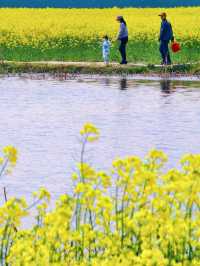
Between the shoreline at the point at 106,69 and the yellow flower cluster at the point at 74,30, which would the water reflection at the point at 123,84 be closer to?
the shoreline at the point at 106,69

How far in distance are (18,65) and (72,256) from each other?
94.3 ft

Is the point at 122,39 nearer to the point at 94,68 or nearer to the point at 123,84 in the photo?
the point at 94,68

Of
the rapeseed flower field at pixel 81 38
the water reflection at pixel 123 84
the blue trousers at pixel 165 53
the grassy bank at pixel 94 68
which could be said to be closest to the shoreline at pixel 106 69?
the grassy bank at pixel 94 68

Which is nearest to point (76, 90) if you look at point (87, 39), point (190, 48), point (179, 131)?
point (179, 131)

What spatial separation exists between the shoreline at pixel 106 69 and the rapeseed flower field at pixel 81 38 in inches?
127

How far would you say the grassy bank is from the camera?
34719mm

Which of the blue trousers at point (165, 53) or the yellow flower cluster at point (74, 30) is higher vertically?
the blue trousers at point (165, 53)

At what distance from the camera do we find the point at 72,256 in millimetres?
7586

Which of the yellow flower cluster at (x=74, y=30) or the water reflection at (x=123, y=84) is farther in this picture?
Answer: the yellow flower cluster at (x=74, y=30)

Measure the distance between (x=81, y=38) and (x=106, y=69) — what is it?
36.6ft

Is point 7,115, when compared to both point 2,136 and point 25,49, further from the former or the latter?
point 25,49

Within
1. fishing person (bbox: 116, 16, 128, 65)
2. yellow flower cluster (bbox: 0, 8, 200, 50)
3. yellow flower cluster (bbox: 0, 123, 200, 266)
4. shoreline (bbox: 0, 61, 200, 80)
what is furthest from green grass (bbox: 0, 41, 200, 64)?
yellow flower cluster (bbox: 0, 123, 200, 266)

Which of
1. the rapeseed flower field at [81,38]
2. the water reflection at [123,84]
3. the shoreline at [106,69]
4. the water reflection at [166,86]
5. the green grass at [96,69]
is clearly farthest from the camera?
the rapeseed flower field at [81,38]

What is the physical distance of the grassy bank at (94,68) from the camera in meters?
34.7
